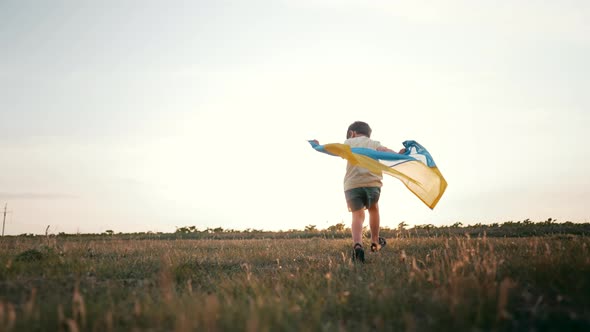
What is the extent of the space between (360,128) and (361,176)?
116 centimetres

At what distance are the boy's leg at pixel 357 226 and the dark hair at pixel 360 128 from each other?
1.65 m

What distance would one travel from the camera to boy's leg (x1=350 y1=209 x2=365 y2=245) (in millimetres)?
7305

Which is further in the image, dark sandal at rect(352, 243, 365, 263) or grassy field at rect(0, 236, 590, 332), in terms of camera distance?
dark sandal at rect(352, 243, 365, 263)

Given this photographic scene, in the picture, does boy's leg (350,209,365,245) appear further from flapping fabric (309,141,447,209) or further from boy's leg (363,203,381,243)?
flapping fabric (309,141,447,209)

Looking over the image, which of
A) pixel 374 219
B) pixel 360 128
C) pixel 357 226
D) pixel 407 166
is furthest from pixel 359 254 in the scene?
pixel 360 128

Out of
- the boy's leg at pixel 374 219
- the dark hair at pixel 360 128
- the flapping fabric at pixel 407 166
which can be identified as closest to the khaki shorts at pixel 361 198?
the boy's leg at pixel 374 219

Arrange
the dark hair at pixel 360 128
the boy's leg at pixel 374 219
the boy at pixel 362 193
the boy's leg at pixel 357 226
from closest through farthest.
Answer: the boy's leg at pixel 357 226 < the boy at pixel 362 193 < the boy's leg at pixel 374 219 < the dark hair at pixel 360 128

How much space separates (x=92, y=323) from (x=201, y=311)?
0.88 meters

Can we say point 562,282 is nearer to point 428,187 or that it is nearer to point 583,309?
point 583,309

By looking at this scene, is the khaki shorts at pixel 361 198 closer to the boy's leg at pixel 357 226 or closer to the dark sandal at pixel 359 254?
the boy's leg at pixel 357 226

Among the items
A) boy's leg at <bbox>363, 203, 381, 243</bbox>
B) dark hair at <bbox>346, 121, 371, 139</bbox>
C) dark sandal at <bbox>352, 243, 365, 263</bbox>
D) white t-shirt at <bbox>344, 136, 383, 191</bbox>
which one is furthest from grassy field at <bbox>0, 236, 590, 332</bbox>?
dark hair at <bbox>346, 121, 371, 139</bbox>

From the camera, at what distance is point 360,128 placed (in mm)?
8484

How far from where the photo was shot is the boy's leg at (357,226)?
7305mm

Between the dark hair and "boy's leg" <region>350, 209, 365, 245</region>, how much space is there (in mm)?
1650
